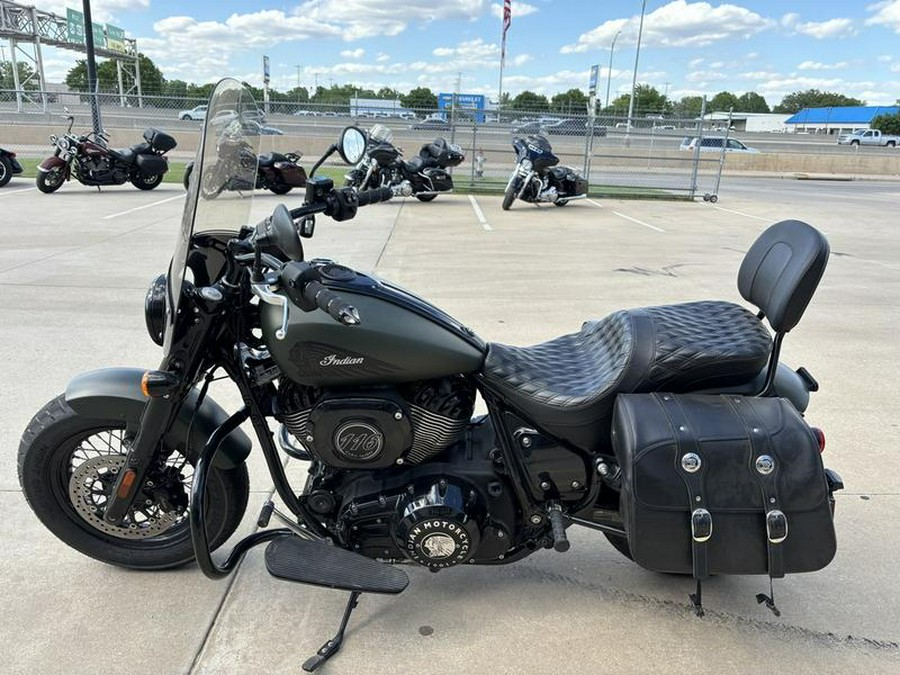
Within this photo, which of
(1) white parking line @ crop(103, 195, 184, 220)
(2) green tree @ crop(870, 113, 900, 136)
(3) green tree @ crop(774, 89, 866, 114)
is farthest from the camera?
(3) green tree @ crop(774, 89, 866, 114)

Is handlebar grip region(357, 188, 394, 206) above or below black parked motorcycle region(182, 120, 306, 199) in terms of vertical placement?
below

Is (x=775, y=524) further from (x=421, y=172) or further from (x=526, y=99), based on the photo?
(x=526, y=99)

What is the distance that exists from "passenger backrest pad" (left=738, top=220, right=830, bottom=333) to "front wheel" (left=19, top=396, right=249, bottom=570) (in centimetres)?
181

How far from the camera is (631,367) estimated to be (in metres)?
1.93

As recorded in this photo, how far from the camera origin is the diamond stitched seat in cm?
192

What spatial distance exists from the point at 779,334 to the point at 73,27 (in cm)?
5276

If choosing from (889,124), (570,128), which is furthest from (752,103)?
(570,128)

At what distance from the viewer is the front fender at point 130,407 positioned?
2.09 m

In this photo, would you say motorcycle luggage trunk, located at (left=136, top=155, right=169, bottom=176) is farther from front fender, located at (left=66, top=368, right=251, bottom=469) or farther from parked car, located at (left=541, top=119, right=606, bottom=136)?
front fender, located at (left=66, top=368, right=251, bottom=469)

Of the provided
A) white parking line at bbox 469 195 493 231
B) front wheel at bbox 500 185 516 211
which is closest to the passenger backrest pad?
white parking line at bbox 469 195 493 231

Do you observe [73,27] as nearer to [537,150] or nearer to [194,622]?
[537,150]

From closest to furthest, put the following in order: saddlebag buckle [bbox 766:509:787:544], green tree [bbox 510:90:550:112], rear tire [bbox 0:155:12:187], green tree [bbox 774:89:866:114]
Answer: saddlebag buckle [bbox 766:509:787:544] → rear tire [bbox 0:155:12:187] → green tree [bbox 510:90:550:112] → green tree [bbox 774:89:866:114]

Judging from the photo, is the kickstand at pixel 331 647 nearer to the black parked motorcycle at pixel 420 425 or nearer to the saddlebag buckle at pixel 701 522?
the black parked motorcycle at pixel 420 425

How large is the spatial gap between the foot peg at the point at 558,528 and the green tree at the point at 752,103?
96.3 meters
